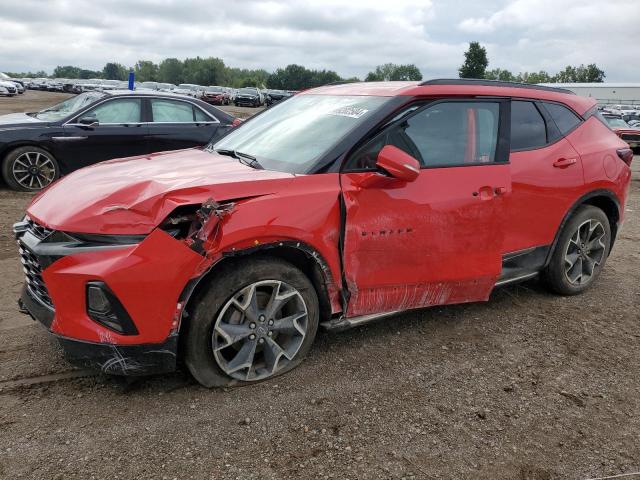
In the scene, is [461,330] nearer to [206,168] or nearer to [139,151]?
[206,168]

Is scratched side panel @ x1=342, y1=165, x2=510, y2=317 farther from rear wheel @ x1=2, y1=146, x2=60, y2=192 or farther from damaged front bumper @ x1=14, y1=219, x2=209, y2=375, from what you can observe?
rear wheel @ x1=2, y1=146, x2=60, y2=192

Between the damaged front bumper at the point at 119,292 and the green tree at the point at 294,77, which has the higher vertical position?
the green tree at the point at 294,77

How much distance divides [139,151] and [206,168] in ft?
17.9

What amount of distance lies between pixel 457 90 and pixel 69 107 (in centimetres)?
702

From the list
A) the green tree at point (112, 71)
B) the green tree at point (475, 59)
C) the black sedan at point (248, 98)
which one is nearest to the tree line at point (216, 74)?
the green tree at point (112, 71)

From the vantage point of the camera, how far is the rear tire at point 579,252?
4.39m

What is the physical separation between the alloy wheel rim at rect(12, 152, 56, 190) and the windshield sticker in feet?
19.6

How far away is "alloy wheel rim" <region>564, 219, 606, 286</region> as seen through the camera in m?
4.50

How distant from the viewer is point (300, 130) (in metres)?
3.64

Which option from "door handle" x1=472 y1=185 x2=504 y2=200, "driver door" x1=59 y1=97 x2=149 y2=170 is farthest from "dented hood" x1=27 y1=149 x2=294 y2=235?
"driver door" x1=59 y1=97 x2=149 y2=170

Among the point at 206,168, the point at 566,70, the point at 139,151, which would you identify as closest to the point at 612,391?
the point at 206,168

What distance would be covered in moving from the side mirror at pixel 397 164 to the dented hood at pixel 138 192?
0.55 meters

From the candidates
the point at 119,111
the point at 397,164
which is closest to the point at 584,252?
the point at 397,164

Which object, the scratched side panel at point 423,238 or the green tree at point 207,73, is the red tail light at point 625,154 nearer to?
the scratched side panel at point 423,238
